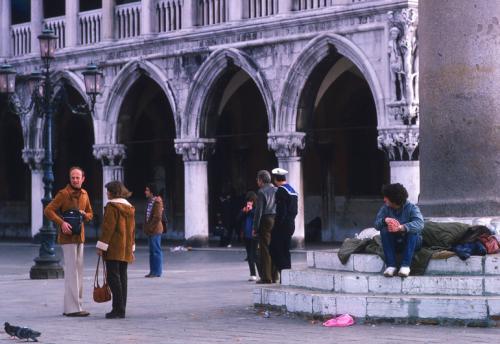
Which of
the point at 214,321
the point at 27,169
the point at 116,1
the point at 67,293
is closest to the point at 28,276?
the point at 67,293

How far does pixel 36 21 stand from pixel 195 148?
6.90m

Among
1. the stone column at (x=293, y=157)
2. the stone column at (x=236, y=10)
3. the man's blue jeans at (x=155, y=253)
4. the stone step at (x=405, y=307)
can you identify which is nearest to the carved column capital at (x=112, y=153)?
the stone column at (x=236, y=10)

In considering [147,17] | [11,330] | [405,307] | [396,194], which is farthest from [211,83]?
[11,330]

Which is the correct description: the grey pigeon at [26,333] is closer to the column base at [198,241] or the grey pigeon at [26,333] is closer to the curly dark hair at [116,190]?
the curly dark hair at [116,190]

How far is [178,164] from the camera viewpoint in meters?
36.7

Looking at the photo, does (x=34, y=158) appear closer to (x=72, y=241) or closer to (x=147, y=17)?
(x=147, y=17)

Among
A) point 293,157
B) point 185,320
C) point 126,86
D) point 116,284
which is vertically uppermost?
point 126,86

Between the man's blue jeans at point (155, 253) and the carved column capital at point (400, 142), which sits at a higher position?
the carved column capital at point (400, 142)

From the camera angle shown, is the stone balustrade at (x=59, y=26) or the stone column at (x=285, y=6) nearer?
the stone column at (x=285, y=6)

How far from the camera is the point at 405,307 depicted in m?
12.2

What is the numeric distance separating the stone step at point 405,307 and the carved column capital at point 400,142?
43.2ft

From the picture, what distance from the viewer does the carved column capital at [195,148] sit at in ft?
102

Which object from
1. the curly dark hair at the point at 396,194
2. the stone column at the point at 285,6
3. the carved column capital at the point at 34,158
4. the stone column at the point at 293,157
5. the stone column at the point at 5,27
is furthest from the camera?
the stone column at the point at 5,27

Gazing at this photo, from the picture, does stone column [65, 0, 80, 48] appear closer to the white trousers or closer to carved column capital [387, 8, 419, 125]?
carved column capital [387, 8, 419, 125]
